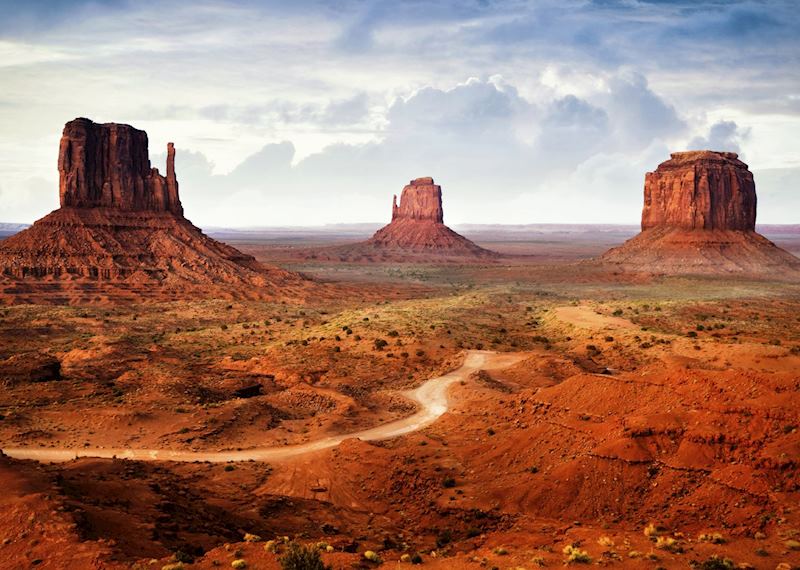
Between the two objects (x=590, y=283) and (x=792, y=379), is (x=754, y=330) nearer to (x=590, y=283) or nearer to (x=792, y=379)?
(x=792, y=379)

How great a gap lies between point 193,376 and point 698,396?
33.0 metres

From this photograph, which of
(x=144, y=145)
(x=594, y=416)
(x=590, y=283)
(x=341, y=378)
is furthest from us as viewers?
(x=590, y=283)

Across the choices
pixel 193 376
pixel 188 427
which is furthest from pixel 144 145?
pixel 188 427

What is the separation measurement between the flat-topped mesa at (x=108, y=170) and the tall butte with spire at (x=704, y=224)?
8564 cm

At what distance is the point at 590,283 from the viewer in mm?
120562

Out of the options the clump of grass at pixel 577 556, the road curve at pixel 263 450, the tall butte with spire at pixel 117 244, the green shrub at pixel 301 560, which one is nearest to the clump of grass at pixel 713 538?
the clump of grass at pixel 577 556

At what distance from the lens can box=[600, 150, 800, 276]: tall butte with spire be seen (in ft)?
422

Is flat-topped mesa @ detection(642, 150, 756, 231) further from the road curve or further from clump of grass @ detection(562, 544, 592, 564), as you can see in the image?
clump of grass @ detection(562, 544, 592, 564)

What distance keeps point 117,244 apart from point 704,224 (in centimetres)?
10528

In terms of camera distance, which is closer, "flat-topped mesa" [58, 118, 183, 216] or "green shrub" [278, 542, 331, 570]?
"green shrub" [278, 542, 331, 570]

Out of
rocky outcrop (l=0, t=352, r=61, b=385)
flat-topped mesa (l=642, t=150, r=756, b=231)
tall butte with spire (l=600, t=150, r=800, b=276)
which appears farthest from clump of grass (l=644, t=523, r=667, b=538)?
flat-topped mesa (l=642, t=150, r=756, b=231)

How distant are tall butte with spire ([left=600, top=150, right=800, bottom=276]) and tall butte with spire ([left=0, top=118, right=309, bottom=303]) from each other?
69.9 meters

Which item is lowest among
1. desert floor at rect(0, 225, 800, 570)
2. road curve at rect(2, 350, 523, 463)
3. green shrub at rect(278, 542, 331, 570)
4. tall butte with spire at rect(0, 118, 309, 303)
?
road curve at rect(2, 350, 523, 463)

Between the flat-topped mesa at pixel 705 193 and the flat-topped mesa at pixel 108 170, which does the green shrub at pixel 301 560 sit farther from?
the flat-topped mesa at pixel 705 193
